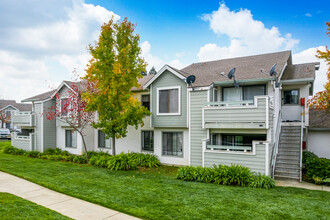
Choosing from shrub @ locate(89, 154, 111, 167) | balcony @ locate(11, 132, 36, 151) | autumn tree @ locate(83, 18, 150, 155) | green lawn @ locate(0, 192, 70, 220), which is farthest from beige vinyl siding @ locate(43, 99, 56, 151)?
green lawn @ locate(0, 192, 70, 220)

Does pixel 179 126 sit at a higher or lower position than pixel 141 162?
higher

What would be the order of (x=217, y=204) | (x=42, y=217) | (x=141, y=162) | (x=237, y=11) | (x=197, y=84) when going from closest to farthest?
(x=42, y=217) → (x=217, y=204) → (x=197, y=84) → (x=141, y=162) → (x=237, y=11)

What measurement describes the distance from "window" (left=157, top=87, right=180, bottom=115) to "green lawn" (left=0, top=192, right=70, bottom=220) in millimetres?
8800

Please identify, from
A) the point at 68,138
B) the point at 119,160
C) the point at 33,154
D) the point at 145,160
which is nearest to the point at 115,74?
the point at 119,160

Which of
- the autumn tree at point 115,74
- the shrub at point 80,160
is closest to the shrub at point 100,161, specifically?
the shrub at point 80,160

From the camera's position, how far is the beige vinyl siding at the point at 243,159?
399 inches

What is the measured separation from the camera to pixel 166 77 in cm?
1391

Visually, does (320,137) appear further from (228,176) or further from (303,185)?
(228,176)

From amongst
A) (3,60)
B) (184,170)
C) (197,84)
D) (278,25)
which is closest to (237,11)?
(278,25)

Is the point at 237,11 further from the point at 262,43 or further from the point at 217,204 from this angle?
the point at 217,204

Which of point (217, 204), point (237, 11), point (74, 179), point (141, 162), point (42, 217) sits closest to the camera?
point (42, 217)

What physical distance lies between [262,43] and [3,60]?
25.0 m

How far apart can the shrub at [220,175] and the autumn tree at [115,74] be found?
15.6 ft

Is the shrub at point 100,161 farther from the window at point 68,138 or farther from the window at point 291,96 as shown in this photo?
the window at point 291,96
